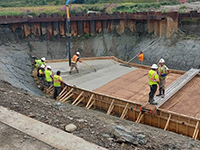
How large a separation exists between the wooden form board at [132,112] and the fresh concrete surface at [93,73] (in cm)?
69

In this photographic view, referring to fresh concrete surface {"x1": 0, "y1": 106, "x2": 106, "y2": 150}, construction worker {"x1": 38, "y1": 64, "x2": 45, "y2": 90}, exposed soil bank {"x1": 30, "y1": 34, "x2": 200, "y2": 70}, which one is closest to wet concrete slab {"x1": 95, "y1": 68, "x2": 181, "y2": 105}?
exposed soil bank {"x1": 30, "y1": 34, "x2": 200, "y2": 70}

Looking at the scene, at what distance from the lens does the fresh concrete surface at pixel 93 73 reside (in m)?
11.8

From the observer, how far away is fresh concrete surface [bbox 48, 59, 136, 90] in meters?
11.8

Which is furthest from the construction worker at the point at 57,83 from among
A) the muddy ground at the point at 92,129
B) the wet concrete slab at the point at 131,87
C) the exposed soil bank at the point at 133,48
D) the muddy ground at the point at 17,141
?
the exposed soil bank at the point at 133,48

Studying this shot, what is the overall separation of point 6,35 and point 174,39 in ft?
41.0

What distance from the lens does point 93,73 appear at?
44.1ft

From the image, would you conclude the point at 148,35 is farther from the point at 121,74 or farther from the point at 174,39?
the point at 121,74

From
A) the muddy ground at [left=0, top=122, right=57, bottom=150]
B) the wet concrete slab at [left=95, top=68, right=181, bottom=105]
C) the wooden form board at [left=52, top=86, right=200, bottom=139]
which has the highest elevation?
the muddy ground at [left=0, top=122, right=57, bottom=150]

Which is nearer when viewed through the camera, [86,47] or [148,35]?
[148,35]

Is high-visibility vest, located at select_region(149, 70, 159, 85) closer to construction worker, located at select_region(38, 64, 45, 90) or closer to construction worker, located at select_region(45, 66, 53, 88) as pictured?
construction worker, located at select_region(45, 66, 53, 88)

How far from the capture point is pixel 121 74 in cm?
1303

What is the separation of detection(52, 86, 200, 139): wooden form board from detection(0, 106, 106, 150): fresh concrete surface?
394 cm

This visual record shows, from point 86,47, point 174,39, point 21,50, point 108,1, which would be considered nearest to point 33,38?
point 21,50

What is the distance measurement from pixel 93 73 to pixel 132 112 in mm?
4879
